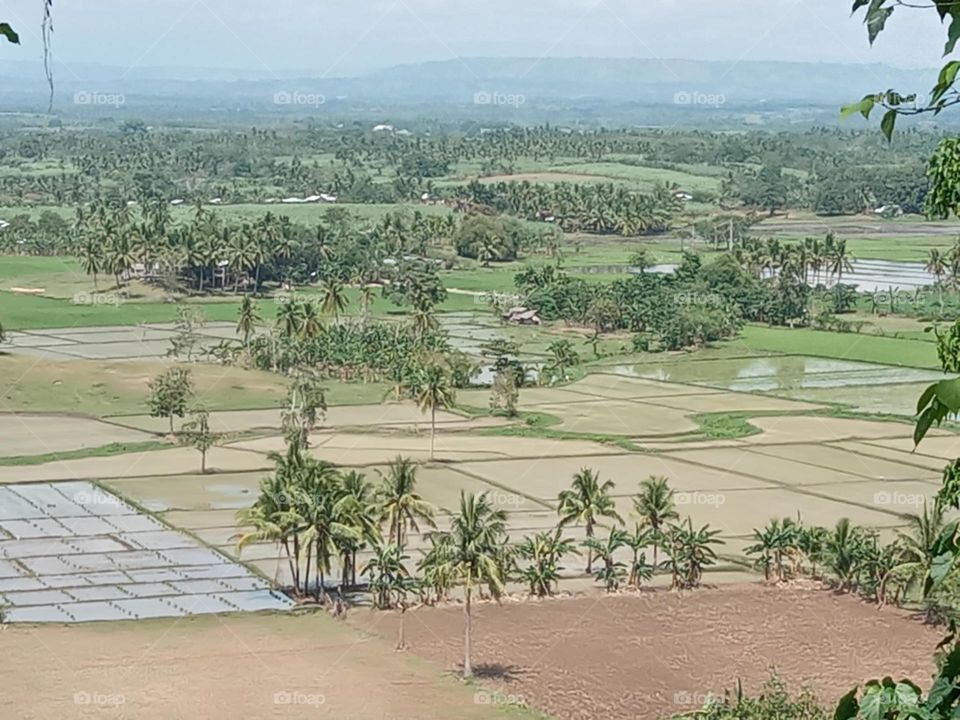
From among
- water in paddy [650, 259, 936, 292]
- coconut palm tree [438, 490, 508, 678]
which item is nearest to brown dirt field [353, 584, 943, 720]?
coconut palm tree [438, 490, 508, 678]

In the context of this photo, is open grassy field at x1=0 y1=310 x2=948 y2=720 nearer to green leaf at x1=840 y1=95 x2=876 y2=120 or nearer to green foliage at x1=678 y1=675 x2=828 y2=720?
green foliage at x1=678 y1=675 x2=828 y2=720

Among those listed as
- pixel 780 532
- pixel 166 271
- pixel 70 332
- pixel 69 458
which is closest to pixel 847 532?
pixel 780 532

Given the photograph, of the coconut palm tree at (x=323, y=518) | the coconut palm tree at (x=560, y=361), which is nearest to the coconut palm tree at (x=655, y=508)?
the coconut palm tree at (x=323, y=518)

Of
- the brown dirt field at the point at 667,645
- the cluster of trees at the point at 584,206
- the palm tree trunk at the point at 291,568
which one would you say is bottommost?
the brown dirt field at the point at 667,645

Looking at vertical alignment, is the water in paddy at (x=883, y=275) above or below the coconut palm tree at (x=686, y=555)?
above

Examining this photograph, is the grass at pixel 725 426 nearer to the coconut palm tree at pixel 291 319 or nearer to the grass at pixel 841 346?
the grass at pixel 841 346

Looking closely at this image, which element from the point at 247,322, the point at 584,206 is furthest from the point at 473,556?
the point at 584,206
